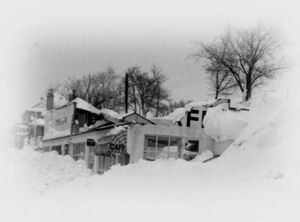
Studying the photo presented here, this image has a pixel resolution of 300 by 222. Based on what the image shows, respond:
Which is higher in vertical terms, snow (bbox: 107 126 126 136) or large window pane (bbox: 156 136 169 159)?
snow (bbox: 107 126 126 136)

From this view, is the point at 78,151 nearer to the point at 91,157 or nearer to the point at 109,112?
the point at 91,157

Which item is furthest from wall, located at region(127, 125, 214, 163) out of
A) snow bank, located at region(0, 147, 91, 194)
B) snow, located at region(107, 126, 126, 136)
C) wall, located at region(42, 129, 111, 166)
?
snow bank, located at region(0, 147, 91, 194)

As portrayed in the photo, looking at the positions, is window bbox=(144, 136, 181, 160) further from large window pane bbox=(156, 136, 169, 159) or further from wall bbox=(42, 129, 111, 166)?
wall bbox=(42, 129, 111, 166)

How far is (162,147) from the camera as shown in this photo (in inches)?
802

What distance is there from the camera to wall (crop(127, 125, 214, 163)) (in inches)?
752

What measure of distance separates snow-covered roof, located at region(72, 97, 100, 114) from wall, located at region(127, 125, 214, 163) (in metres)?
1.84

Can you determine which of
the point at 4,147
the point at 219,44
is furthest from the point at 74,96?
the point at 219,44

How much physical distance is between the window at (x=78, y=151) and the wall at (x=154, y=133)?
6.37 ft

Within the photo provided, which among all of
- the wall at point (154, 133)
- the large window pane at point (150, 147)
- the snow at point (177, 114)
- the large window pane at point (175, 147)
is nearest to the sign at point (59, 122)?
the wall at point (154, 133)

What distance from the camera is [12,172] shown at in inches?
463

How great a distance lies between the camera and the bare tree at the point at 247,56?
17.8m

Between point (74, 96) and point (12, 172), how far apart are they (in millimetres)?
5955

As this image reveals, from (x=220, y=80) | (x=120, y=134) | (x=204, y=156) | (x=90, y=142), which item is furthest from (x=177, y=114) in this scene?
(x=90, y=142)

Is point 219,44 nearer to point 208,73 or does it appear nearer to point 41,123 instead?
point 208,73
